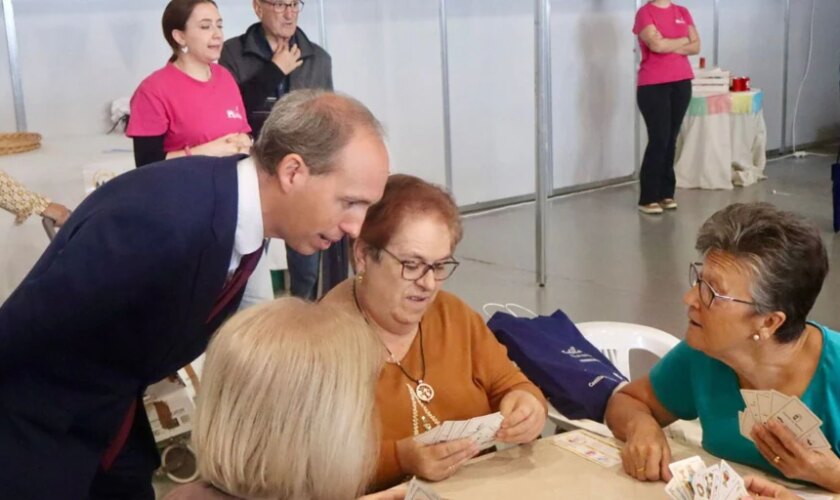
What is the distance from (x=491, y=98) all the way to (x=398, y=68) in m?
0.94

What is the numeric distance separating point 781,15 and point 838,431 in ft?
30.0

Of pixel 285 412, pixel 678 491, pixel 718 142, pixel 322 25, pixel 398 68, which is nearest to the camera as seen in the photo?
pixel 285 412

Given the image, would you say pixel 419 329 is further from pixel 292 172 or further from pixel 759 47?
pixel 759 47

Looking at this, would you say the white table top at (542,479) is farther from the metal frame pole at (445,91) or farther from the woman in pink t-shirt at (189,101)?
the metal frame pole at (445,91)

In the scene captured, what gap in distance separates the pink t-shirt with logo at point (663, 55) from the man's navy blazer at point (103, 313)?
596 cm

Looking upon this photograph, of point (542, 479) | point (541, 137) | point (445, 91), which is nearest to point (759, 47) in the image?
point (445, 91)

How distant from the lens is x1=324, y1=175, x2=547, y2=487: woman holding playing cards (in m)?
2.18

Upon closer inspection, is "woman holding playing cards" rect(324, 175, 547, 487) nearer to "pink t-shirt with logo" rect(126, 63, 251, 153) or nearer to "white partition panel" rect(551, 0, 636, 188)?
"pink t-shirt with logo" rect(126, 63, 251, 153)

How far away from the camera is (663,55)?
23.5 feet

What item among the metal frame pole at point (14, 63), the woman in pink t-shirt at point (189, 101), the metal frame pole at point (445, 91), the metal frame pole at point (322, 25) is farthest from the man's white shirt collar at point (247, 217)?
the metal frame pole at point (445, 91)

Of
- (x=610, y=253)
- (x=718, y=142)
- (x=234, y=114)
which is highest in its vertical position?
(x=234, y=114)

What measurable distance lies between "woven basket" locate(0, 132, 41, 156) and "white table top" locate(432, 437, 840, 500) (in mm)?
3440

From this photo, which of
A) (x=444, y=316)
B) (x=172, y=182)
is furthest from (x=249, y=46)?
(x=172, y=182)

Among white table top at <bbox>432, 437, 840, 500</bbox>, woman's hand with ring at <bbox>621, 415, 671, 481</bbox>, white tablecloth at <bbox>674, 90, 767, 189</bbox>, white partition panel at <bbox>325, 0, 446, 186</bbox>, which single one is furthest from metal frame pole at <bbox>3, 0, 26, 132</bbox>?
white tablecloth at <bbox>674, 90, 767, 189</bbox>
